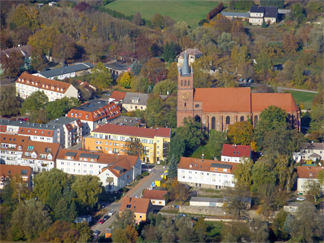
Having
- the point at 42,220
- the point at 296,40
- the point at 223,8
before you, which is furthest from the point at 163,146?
the point at 223,8

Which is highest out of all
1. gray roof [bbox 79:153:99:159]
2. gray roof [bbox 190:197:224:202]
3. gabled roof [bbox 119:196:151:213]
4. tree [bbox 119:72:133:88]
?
tree [bbox 119:72:133:88]

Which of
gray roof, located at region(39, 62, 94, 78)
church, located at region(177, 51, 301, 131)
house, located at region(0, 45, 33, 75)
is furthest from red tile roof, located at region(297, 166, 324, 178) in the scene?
house, located at region(0, 45, 33, 75)

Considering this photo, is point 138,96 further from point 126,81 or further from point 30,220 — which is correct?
point 30,220

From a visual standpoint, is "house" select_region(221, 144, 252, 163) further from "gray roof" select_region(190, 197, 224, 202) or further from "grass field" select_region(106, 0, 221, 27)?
"grass field" select_region(106, 0, 221, 27)

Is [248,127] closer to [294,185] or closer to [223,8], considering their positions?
[294,185]

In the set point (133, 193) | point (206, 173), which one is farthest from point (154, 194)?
point (206, 173)

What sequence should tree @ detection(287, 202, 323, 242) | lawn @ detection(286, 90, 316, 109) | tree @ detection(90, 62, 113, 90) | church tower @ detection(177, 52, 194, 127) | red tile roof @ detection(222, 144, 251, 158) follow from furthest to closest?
tree @ detection(90, 62, 113, 90), lawn @ detection(286, 90, 316, 109), church tower @ detection(177, 52, 194, 127), red tile roof @ detection(222, 144, 251, 158), tree @ detection(287, 202, 323, 242)
